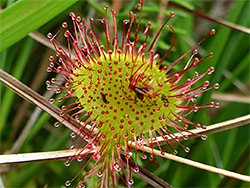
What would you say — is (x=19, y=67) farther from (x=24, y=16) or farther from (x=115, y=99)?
(x=115, y=99)

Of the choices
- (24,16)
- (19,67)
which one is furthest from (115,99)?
(19,67)

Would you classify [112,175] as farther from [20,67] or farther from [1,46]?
[20,67]

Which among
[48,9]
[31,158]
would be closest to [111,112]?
[31,158]

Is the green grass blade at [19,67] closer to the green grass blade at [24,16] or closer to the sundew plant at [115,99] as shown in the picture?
the sundew plant at [115,99]

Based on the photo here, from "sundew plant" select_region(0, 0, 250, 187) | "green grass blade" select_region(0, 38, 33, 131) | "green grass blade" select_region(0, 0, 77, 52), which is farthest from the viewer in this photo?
"green grass blade" select_region(0, 38, 33, 131)

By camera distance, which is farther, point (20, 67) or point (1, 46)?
point (20, 67)

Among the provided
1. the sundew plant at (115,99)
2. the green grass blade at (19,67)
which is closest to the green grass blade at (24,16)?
the sundew plant at (115,99)

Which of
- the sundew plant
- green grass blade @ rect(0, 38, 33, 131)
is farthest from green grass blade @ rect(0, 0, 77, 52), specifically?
green grass blade @ rect(0, 38, 33, 131)

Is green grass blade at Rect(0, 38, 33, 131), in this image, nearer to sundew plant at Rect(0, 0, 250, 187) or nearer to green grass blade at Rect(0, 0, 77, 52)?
sundew plant at Rect(0, 0, 250, 187)
